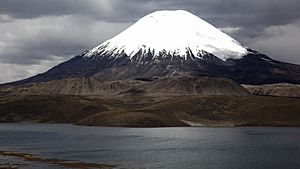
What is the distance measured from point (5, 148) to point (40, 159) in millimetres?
27366

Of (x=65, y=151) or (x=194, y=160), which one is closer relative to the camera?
(x=194, y=160)

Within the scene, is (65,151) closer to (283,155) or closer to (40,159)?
(40,159)

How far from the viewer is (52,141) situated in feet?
450

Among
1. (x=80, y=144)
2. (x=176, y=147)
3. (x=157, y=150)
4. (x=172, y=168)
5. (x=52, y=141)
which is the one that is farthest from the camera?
(x=52, y=141)

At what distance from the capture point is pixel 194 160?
9075 cm

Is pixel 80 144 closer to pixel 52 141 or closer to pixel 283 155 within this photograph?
pixel 52 141

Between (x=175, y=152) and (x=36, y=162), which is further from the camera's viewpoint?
(x=175, y=152)

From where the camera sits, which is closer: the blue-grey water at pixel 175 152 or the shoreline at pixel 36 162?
the shoreline at pixel 36 162

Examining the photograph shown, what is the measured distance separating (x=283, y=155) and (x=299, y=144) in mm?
26470

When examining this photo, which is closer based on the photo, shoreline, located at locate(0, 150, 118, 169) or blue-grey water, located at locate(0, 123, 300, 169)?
shoreline, located at locate(0, 150, 118, 169)

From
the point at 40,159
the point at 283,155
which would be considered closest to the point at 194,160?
the point at 283,155

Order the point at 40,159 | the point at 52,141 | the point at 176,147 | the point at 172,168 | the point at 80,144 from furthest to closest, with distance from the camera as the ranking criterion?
the point at 52,141 → the point at 80,144 → the point at 176,147 → the point at 40,159 → the point at 172,168

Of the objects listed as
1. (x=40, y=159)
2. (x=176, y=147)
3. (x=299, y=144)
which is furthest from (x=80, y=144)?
(x=299, y=144)

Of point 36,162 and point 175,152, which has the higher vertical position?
point 36,162
